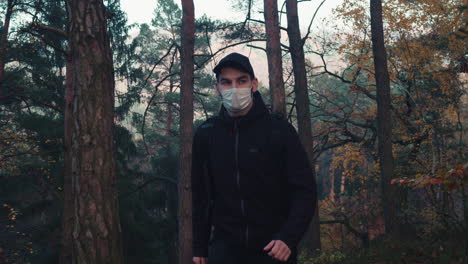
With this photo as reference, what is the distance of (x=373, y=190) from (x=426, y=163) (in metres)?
4.78

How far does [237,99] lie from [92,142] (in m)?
2.51

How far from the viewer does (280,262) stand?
292cm

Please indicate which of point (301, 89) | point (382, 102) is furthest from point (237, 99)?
point (301, 89)

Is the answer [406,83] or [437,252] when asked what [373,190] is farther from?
[437,252]

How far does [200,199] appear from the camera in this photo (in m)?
3.27

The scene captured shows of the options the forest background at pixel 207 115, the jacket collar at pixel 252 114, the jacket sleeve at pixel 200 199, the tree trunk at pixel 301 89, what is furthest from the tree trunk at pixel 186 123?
the jacket collar at pixel 252 114

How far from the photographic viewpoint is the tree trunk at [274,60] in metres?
11.0

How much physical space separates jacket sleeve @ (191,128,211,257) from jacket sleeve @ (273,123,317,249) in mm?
637

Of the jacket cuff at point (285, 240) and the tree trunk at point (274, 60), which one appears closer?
the jacket cuff at point (285, 240)

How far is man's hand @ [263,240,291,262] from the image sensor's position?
2730 mm

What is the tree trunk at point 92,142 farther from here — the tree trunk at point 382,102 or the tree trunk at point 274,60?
the tree trunk at point 382,102

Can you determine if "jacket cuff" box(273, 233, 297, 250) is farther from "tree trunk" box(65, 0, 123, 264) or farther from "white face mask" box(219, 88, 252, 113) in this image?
"tree trunk" box(65, 0, 123, 264)

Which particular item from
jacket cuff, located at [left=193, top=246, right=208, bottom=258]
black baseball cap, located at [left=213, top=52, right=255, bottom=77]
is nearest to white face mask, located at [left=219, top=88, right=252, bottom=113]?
black baseball cap, located at [left=213, top=52, right=255, bottom=77]

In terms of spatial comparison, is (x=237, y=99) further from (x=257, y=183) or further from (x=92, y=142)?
(x=92, y=142)
